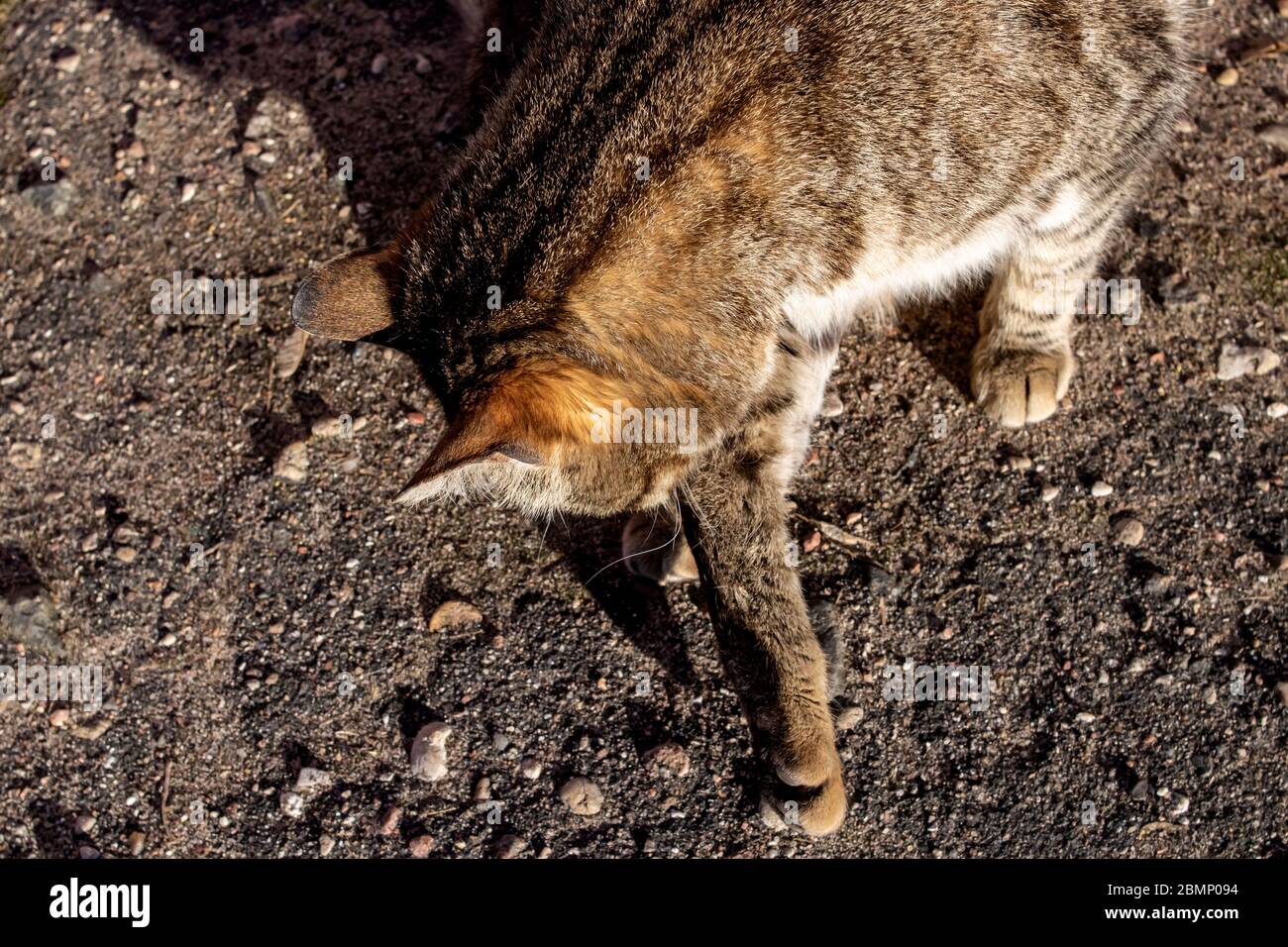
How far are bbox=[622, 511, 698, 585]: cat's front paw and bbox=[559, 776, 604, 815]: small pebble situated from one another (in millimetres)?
753

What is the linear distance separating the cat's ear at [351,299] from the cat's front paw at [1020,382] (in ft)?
7.17

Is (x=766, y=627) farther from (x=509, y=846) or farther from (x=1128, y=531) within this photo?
(x=1128, y=531)

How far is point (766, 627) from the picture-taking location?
3146mm

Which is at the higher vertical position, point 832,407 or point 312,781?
point 832,407

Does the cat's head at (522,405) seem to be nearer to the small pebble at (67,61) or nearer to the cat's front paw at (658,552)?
the cat's front paw at (658,552)

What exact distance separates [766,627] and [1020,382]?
137 centimetres

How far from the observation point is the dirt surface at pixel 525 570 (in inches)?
133

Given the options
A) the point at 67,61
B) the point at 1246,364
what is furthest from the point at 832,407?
the point at 67,61

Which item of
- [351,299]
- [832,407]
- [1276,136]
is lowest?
[832,407]

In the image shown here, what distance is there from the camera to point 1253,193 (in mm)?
3902

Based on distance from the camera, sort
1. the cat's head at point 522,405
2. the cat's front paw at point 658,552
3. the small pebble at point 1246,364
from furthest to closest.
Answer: the small pebble at point 1246,364 < the cat's front paw at point 658,552 < the cat's head at point 522,405


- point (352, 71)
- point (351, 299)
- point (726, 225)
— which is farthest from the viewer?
point (352, 71)

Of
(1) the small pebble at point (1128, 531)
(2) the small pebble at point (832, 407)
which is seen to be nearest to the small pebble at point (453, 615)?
(2) the small pebble at point (832, 407)

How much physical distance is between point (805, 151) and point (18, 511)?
3.19 meters
